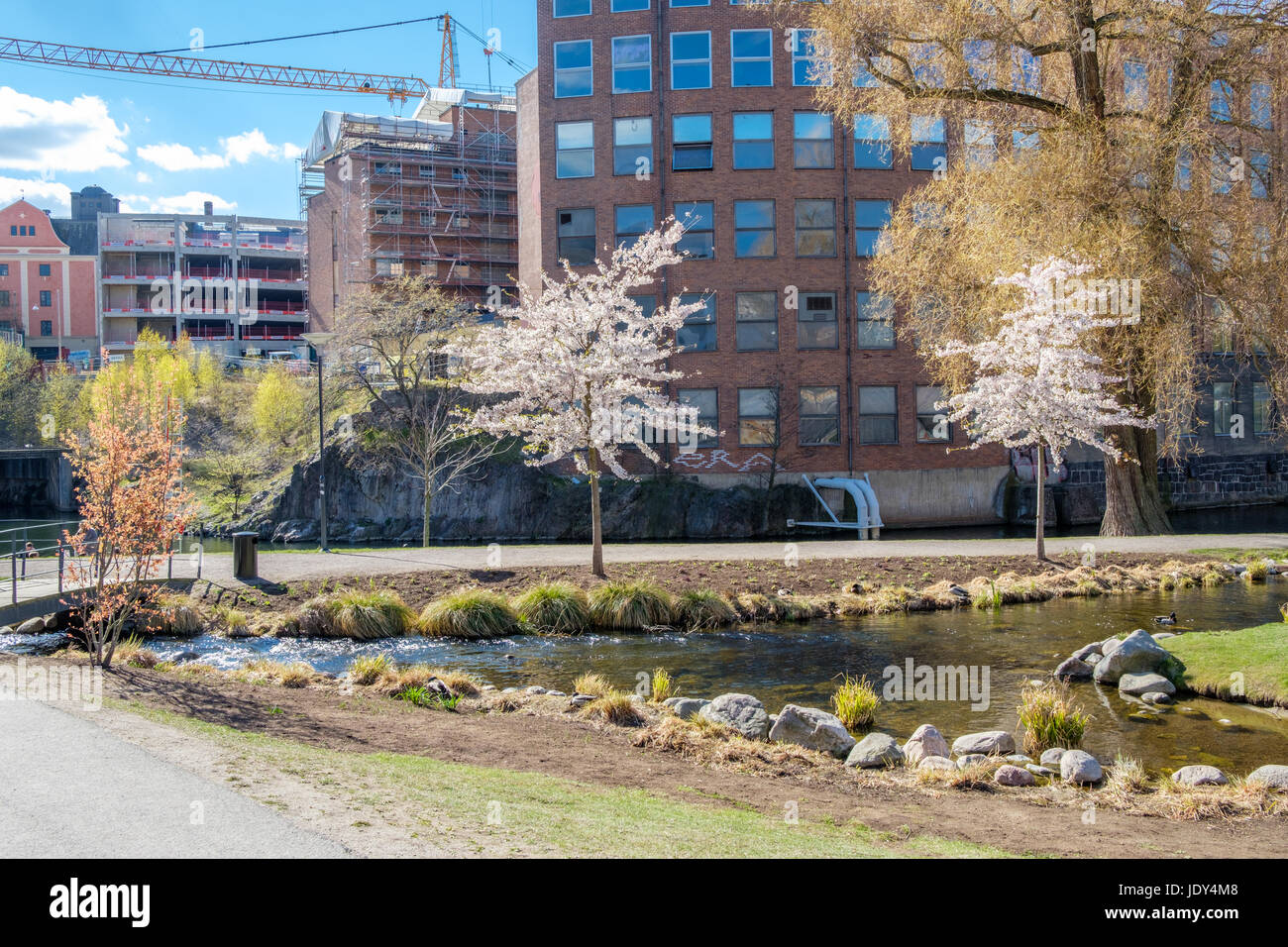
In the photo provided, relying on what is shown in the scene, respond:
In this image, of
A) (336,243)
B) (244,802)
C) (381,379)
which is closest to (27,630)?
(244,802)

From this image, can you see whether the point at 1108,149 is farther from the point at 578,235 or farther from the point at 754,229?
the point at 578,235

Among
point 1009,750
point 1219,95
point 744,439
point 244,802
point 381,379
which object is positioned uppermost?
point 1219,95

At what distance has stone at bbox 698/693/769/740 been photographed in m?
12.2

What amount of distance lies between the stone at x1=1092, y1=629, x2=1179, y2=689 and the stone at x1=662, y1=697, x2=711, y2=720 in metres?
6.08

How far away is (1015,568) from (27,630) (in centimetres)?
2055

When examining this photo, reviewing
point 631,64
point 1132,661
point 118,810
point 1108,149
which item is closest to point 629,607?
point 1132,661

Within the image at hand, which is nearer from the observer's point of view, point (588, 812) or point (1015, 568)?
point (588, 812)

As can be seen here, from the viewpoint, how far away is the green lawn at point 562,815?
679 cm

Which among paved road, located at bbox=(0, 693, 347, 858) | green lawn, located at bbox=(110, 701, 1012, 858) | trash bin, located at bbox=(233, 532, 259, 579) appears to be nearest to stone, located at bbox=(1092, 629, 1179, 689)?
green lawn, located at bbox=(110, 701, 1012, 858)

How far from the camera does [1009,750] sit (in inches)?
450

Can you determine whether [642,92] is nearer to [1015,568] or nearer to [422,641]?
[1015,568]

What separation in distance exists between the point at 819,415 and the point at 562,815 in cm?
3693

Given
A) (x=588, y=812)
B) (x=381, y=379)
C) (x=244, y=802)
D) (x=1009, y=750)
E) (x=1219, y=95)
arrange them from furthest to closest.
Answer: (x=381, y=379) → (x=1219, y=95) → (x=1009, y=750) → (x=588, y=812) → (x=244, y=802)
